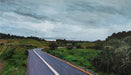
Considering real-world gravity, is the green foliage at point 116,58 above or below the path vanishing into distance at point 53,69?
above

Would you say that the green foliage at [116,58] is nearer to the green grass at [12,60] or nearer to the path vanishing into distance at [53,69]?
the path vanishing into distance at [53,69]

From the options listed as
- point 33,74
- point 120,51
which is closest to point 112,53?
point 120,51

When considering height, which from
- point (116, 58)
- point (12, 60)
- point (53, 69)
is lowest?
point (12, 60)

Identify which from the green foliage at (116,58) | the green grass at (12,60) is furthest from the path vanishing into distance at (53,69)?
the green foliage at (116,58)

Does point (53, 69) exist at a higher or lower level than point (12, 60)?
higher

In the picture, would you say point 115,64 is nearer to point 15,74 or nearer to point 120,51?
point 120,51

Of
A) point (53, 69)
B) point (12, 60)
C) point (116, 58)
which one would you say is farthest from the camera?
point (12, 60)

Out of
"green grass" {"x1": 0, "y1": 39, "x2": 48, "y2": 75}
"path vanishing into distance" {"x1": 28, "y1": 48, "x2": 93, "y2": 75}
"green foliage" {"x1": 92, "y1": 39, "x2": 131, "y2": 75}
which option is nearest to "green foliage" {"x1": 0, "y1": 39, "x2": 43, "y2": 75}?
Result: "green grass" {"x1": 0, "y1": 39, "x2": 48, "y2": 75}

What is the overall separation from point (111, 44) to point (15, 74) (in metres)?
6.52

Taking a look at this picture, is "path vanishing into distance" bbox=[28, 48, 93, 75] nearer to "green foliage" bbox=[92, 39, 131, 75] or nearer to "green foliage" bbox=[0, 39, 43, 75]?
"green foliage" bbox=[0, 39, 43, 75]

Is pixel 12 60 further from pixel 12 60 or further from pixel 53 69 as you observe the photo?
pixel 53 69

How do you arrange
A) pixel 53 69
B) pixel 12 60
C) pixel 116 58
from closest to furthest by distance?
pixel 116 58 < pixel 53 69 < pixel 12 60

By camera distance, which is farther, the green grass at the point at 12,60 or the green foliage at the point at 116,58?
the green grass at the point at 12,60

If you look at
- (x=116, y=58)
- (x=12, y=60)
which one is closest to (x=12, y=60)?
(x=12, y=60)
